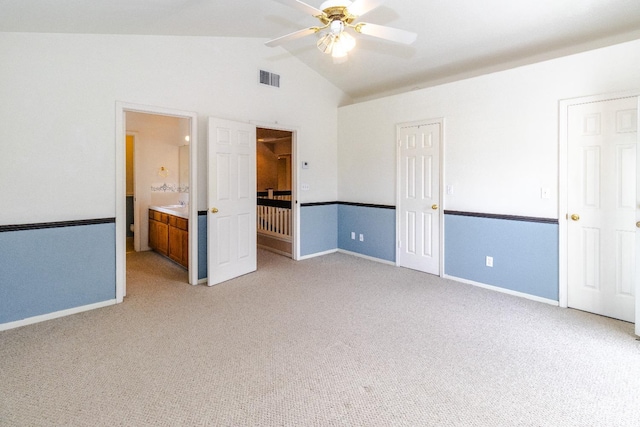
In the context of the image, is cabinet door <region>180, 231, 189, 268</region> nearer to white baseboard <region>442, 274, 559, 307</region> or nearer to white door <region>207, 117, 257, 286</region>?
white door <region>207, 117, 257, 286</region>

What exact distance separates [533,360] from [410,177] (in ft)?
9.32

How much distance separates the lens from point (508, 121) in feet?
12.3

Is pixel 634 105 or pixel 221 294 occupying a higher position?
pixel 634 105

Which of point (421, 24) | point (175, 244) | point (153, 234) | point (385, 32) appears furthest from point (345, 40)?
point (153, 234)

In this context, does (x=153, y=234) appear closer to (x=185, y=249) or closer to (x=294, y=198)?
(x=185, y=249)

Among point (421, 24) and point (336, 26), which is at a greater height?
point (421, 24)

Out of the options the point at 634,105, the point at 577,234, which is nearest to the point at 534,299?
the point at 577,234

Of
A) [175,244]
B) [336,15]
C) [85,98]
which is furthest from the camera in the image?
[175,244]

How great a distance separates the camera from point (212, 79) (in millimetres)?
4215

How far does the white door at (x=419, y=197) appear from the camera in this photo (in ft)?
14.7

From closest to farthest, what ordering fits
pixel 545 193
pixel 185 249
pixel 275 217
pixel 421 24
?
pixel 545 193 < pixel 421 24 < pixel 185 249 < pixel 275 217

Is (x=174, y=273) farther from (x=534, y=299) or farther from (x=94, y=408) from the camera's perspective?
(x=534, y=299)

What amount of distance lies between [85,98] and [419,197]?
4.04 meters

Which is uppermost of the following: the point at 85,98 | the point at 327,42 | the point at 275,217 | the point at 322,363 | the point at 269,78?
the point at 269,78
